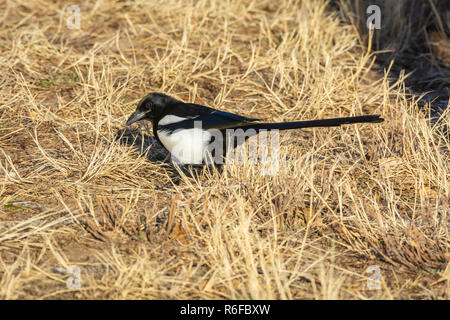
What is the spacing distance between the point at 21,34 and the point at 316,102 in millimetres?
2665

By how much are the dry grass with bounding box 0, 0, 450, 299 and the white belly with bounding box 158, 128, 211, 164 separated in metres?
0.14

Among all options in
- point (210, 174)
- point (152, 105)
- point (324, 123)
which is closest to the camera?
point (324, 123)

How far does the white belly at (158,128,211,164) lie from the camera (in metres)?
3.69

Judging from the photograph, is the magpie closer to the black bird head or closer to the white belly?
the white belly

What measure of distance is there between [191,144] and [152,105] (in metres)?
0.41

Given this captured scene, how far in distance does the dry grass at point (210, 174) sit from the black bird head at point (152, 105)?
0.93 ft

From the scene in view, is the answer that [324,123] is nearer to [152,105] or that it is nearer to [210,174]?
[210,174]

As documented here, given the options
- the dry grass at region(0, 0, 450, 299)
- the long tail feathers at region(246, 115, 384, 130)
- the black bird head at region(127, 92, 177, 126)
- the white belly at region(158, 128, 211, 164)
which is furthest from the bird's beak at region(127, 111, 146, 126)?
the long tail feathers at region(246, 115, 384, 130)

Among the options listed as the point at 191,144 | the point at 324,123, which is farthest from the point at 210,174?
the point at 324,123

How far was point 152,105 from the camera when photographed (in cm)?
391

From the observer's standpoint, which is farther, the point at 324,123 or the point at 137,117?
the point at 137,117

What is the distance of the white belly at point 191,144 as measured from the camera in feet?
12.1

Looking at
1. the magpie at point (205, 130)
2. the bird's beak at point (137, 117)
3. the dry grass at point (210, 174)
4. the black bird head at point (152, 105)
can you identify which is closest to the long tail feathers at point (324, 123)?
the magpie at point (205, 130)

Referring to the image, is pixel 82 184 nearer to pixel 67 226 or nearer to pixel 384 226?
pixel 67 226
